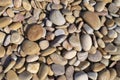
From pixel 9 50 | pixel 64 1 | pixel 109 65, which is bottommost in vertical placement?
pixel 109 65

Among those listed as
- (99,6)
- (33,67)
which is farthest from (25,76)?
(99,6)

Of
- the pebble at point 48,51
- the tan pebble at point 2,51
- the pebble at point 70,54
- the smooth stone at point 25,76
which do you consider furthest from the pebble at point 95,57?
the tan pebble at point 2,51

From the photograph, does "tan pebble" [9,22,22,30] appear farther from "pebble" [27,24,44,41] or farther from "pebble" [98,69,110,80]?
"pebble" [98,69,110,80]

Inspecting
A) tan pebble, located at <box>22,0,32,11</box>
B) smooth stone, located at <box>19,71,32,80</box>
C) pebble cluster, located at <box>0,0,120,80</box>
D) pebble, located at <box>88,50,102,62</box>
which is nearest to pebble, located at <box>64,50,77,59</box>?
pebble cluster, located at <box>0,0,120,80</box>

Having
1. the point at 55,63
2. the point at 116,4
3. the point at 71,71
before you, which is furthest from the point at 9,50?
the point at 116,4

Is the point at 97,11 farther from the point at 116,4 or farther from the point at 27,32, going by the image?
the point at 27,32

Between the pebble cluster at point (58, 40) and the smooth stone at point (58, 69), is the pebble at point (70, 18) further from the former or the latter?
the smooth stone at point (58, 69)
